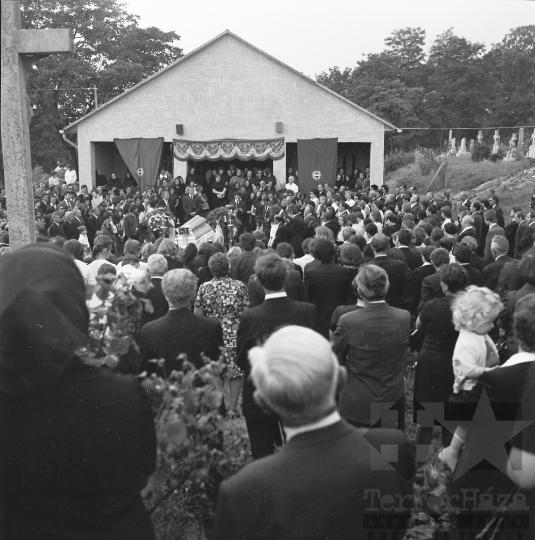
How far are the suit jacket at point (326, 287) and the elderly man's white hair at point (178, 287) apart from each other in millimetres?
2186

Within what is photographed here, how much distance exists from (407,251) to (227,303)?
301cm

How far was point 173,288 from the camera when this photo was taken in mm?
4387

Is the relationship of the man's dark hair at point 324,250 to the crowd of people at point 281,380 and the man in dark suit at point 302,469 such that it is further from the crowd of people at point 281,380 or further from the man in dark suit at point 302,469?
the man in dark suit at point 302,469

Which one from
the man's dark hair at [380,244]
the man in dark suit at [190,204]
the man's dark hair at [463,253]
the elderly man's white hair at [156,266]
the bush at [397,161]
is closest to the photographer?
the elderly man's white hair at [156,266]

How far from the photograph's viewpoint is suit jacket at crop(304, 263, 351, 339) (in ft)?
21.0

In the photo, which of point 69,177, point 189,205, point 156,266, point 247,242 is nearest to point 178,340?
point 156,266

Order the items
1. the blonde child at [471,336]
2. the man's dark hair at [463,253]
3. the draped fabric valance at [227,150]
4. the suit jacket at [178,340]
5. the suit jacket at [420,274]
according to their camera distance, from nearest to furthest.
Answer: the blonde child at [471,336] < the suit jacket at [178,340] < the man's dark hair at [463,253] < the suit jacket at [420,274] < the draped fabric valance at [227,150]

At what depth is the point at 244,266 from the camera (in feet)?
23.9

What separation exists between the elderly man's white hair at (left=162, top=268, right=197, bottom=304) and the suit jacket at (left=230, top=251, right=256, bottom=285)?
2.75 meters

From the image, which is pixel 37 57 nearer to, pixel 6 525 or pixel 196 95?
pixel 6 525

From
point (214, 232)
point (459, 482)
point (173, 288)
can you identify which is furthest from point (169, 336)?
point (214, 232)

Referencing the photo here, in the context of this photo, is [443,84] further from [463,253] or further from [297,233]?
[463,253]

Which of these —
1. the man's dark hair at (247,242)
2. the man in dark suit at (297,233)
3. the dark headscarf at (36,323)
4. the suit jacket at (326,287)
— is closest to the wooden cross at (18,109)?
the suit jacket at (326,287)

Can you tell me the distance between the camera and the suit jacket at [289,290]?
19.2 feet
